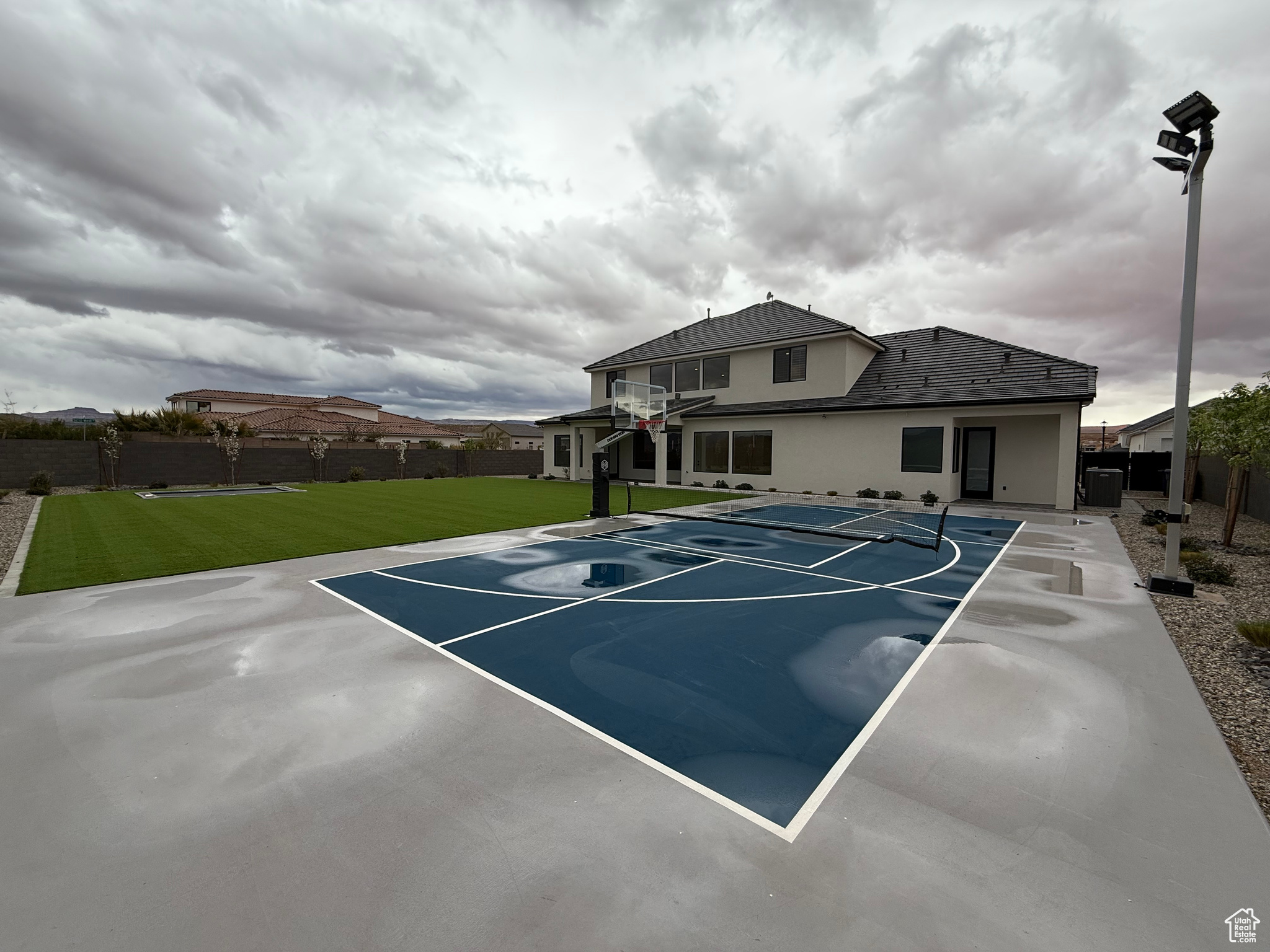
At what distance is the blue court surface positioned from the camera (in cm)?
399

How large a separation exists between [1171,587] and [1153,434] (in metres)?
48.0

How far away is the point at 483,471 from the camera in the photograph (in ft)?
124

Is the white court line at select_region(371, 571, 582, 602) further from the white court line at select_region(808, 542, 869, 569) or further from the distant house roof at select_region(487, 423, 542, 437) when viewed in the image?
the distant house roof at select_region(487, 423, 542, 437)

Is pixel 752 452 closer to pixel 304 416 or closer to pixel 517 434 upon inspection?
pixel 304 416

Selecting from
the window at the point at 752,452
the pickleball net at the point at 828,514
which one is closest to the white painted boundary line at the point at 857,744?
the pickleball net at the point at 828,514

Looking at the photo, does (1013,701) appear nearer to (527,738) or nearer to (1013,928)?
(1013,928)

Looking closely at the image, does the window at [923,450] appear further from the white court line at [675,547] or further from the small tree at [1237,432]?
the white court line at [675,547]

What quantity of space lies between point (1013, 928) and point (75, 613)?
995cm

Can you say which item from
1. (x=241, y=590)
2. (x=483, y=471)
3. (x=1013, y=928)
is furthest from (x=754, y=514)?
(x=483, y=471)

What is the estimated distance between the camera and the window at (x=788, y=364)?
23.8 meters

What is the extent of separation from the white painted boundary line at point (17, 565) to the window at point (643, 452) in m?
22.3

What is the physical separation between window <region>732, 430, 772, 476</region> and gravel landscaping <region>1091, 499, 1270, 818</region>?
12.5m

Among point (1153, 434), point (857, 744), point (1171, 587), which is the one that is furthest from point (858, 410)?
point (1153, 434)

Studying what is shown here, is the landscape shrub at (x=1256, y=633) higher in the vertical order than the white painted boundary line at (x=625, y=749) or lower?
higher
